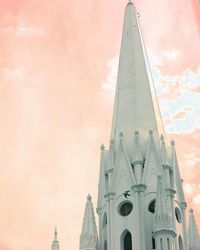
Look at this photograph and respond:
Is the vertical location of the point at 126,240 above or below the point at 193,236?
below

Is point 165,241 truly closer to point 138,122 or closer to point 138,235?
point 138,235

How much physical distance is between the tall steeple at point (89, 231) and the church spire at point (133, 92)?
5.53 metres

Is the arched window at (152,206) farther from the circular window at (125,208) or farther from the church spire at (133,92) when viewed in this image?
the church spire at (133,92)

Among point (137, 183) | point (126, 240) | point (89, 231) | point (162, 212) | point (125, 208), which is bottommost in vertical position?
point (126, 240)

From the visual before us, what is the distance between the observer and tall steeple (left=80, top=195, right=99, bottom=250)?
5041 cm

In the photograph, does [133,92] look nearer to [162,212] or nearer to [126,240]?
[162,212]

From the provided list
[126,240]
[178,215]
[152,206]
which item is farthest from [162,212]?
[178,215]

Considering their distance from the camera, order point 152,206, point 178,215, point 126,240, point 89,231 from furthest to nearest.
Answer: point 178,215 → point 152,206 → point 89,231 → point 126,240

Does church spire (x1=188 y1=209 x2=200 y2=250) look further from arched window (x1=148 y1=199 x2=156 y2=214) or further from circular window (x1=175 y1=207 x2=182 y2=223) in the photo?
arched window (x1=148 y1=199 x2=156 y2=214)

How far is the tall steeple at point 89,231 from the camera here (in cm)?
5041

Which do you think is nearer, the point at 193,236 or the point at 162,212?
the point at 162,212

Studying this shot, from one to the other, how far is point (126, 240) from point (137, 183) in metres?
4.04

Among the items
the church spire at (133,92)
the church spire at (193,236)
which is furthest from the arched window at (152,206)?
the church spire at (133,92)

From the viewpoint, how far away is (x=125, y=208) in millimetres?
51906
